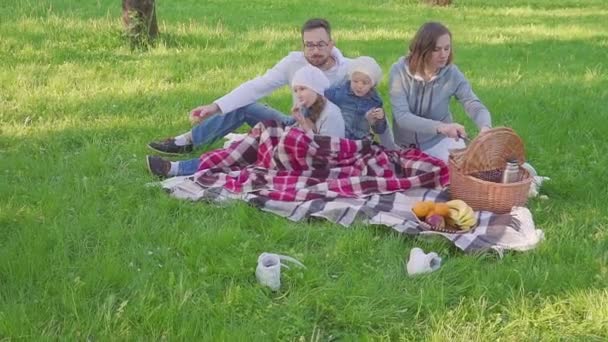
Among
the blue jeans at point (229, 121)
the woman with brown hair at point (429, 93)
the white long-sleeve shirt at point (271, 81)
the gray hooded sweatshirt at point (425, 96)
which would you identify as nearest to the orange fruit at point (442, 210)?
the woman with brown hair at point (429, 93)

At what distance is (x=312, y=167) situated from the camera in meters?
5.36

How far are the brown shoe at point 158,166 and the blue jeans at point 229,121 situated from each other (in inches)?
25.5

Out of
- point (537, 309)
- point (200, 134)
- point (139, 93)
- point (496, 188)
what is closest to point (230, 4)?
point (139, 93)

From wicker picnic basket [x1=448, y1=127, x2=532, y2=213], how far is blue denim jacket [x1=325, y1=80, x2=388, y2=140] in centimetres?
86

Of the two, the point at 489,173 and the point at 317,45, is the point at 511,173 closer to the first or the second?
the point at 489,173

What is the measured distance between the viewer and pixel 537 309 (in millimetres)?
3686

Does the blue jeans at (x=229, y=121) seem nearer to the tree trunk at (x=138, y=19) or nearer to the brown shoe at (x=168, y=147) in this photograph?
the brown shoe at (x=168, y=147)

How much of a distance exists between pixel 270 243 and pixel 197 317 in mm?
998

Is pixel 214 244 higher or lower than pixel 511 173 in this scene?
lower

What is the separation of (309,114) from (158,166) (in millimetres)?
1160

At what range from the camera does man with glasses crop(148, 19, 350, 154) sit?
5.68 m

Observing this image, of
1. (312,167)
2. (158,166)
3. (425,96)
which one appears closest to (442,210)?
(312,167)

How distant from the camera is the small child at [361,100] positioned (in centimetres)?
545

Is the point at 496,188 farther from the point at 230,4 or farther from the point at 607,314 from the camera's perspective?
Result: the point at 230,4
